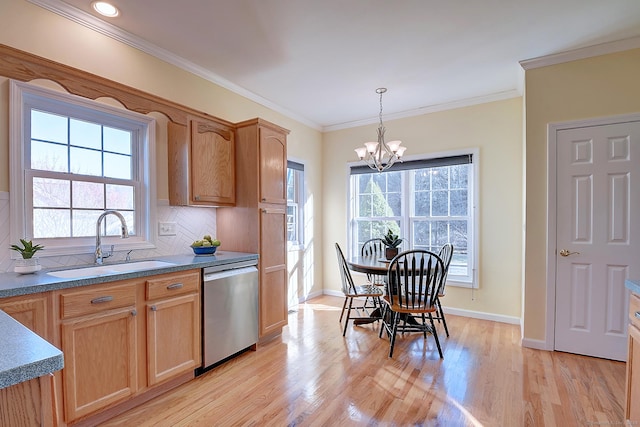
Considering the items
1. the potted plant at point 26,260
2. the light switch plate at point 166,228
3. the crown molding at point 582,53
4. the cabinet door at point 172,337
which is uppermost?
the crown molding at point 582,53

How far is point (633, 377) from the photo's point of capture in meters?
1.64

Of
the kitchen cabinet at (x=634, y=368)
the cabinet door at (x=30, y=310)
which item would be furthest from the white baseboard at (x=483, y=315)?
the cabinet door at (x=30, y=310)

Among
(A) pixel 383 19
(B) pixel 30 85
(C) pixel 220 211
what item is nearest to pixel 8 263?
(B) pixel 30 85

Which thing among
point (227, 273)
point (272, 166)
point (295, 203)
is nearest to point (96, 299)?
point (227, 273)

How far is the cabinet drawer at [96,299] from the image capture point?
5.62ft

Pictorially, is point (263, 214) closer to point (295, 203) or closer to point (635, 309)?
point (295, 203)

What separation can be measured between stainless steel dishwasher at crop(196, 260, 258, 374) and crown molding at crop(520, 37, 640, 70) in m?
3.25

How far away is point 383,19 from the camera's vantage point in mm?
2398

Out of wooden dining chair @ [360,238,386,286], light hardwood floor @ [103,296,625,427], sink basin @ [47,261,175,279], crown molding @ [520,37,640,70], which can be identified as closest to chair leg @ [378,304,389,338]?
light hardwood floor @ [103,296,625,427]

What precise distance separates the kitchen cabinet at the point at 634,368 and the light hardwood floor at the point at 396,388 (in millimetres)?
300

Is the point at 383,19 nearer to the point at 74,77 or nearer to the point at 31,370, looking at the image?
the point at 74,77

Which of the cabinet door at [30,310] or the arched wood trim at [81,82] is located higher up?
the arched wood trim at [81,82]

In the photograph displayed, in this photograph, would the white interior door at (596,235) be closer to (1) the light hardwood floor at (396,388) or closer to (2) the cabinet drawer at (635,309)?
(1) the light hardwood floor at (396,388)

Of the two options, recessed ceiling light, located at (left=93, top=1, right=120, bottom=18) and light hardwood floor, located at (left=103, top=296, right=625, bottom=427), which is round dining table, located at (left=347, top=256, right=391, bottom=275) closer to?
light hardwood floor, located at (left=103, top=296, right=625, bottom=427)
